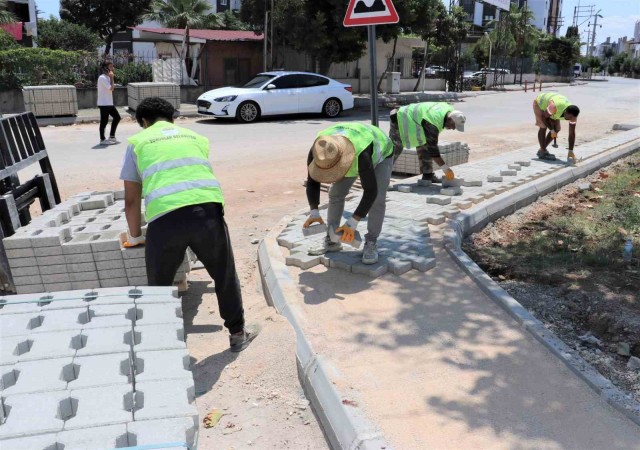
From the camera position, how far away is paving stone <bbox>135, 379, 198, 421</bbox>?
7.14 feet

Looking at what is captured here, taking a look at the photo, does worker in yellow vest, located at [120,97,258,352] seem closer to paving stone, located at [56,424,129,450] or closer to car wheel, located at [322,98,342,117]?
paving stone, located at [56,424,129,450]

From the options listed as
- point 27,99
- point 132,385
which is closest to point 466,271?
point 132,385

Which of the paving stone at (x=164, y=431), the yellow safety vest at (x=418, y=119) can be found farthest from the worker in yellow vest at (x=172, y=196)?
the yellow safety vest at (x=418, y=119)

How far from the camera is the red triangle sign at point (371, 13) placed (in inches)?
213

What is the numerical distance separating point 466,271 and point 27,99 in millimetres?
13328

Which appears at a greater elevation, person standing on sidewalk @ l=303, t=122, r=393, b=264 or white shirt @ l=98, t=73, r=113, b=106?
white shirt @ l=98, t=73, r=113, b=106

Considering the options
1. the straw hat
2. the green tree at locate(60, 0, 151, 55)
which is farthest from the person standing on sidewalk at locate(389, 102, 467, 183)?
the green tree at locate(60, 0, 151, 55)

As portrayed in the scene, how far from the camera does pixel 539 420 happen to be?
9.75 ft

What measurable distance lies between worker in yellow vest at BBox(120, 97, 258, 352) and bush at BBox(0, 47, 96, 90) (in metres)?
14.8

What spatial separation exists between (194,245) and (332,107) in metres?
14.3

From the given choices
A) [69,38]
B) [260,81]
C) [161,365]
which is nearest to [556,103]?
[161,365]

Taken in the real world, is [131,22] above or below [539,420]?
above

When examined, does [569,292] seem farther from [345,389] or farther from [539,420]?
[345,389]

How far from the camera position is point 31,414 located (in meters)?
2.11
